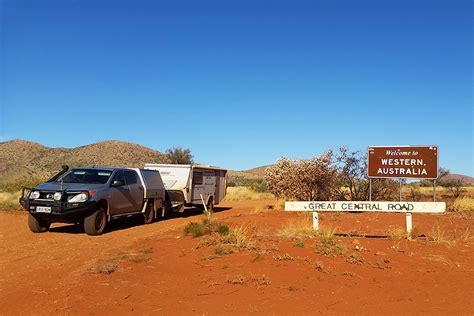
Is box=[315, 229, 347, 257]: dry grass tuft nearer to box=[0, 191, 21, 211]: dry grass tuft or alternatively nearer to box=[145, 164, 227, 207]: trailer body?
box=[145, 164, 227, 207]: trailer body

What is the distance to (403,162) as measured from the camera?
60.2ft

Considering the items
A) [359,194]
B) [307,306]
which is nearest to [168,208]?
[359,194]

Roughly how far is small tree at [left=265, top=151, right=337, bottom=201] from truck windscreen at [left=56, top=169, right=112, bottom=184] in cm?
1067

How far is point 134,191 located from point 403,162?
33.8ft

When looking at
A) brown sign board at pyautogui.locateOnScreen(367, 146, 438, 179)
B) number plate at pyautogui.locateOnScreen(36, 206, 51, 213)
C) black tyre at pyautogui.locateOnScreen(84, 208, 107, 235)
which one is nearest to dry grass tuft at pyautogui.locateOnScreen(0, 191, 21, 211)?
number plate at pyautogui.locateOnScreen(36, 206, 51, 213)

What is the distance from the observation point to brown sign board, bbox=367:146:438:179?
59.3 ft

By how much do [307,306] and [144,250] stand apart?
173 inches

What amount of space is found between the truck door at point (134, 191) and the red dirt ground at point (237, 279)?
4.33 m

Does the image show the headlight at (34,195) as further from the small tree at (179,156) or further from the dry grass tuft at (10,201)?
the small tree at (179,156)

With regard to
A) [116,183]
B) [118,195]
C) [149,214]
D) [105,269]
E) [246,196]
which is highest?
[116,183]

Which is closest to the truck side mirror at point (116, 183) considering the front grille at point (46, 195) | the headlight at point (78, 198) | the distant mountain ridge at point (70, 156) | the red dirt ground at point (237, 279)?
the headlight at point (78, 198)

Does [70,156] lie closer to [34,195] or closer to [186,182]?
[186,182]

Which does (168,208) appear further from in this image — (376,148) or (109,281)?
(109,281)

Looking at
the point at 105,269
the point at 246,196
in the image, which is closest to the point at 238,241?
the point at 105,269
